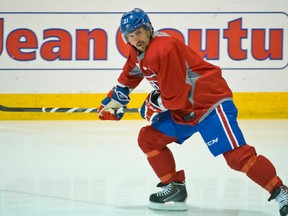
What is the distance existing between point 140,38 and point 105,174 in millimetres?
1349

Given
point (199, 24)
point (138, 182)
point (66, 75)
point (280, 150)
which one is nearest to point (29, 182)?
point (138, 182)

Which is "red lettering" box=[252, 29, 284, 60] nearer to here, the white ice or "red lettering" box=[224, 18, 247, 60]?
"red lettering" box=[224, 18, 247, 60]

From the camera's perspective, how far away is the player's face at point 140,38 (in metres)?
3.04

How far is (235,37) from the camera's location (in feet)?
23.4

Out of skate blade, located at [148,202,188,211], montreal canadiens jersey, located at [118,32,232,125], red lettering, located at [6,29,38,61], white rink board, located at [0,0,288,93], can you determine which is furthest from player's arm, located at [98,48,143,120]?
red lettering, located at [6,29,38,61]

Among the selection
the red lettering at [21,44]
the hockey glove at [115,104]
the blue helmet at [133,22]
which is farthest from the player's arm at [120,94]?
the red lettering at [21,44]

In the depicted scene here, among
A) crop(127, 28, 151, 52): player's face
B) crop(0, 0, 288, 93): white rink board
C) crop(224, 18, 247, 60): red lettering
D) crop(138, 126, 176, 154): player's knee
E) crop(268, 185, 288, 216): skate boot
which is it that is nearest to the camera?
crop(268, 185, 288, 216): skate boot

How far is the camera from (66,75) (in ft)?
23.1

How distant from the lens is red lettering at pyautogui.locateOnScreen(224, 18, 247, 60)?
7.12 meters

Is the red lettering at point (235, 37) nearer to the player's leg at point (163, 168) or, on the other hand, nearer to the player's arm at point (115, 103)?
the player's arm at point (115, 103)

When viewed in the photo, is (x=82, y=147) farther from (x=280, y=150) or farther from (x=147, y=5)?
(x=147, y=5)

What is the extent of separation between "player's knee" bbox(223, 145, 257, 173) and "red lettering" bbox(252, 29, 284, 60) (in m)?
4.27

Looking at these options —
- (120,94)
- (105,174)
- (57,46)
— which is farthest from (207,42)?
(120,94)

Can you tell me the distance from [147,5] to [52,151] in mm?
2557
